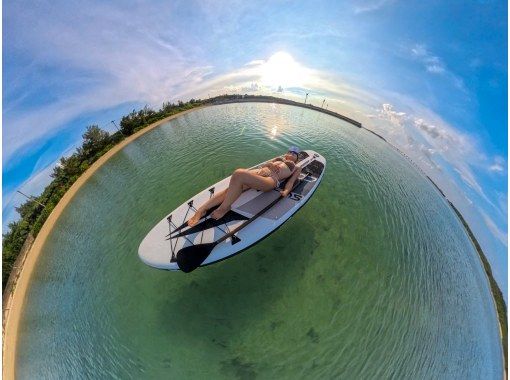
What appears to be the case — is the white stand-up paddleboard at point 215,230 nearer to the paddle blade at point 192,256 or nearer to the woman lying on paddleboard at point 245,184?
the paddle blade at point 192,256

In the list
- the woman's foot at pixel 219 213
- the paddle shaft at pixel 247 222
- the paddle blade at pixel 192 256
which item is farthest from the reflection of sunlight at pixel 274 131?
the paddle blade at pixel 192 256

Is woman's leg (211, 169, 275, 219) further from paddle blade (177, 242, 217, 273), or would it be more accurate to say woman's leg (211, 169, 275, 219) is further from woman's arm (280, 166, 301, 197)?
paddle blade (177, 242, 217, 273)

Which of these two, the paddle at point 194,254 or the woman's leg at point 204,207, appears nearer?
the paddle at point 194,254

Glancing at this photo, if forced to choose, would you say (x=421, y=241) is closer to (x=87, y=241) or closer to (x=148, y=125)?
(x=87, y=241)

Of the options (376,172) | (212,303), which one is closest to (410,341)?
(212,303)

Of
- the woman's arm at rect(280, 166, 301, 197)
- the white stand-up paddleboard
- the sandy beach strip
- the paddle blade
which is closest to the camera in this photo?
the paddle blade


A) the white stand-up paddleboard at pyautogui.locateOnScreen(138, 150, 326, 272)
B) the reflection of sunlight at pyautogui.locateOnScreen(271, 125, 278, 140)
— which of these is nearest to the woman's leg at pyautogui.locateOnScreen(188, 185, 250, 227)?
the white stand-up paddleboard at pyautogui.locateOnScreen(138, 150, 326, 272)
